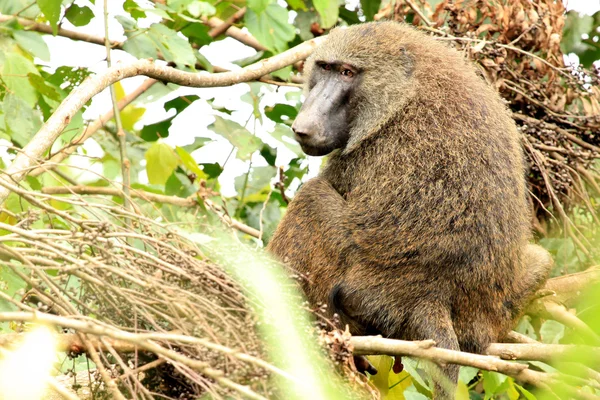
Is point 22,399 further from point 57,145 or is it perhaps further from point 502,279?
point 57,145

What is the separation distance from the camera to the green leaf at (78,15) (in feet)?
15.6

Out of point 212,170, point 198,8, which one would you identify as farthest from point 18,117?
point 212,170

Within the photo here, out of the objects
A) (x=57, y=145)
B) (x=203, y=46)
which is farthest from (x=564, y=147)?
(x=57, y=145)

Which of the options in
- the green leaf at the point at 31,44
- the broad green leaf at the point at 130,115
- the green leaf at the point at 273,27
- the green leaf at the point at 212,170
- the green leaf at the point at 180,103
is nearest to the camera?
the green leaf at the point at 31,44

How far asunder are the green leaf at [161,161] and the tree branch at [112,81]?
3.75 ft

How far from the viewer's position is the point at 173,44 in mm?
4332

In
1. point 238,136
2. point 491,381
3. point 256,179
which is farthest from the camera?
point 256,179

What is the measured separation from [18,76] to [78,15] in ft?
3.10

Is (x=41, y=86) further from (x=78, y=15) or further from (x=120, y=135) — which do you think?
(x=78, y=15)

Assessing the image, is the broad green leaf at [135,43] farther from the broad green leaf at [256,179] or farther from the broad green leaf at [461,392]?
the broad green leaf at [461,392]

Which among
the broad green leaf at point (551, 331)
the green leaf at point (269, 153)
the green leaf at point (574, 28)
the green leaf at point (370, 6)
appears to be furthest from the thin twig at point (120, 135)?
the green leaf at point (574, 28)

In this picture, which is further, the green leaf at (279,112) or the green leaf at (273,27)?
the green leaf at (279,112)

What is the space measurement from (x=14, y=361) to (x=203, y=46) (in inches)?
175

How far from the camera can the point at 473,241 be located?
3.71m
